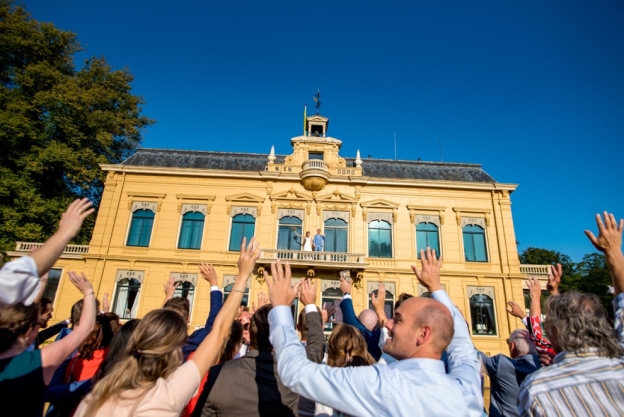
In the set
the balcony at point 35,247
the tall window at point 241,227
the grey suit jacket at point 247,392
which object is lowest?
the grey suit jacket at point 247,392

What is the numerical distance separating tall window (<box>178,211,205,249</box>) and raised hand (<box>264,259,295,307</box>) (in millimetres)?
18159

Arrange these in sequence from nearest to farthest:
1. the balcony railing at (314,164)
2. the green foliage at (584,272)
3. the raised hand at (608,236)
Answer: the raised hand at (608,236)
the balcony railing at (314,164)
the green foliage at (584,272)

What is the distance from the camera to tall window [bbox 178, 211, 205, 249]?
19203mm

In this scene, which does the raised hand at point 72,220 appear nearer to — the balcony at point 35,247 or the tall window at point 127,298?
the tall window at point 127,298

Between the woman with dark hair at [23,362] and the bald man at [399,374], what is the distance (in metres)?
1.52

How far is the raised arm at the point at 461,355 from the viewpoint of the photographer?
189cm

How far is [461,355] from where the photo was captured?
2240 mm

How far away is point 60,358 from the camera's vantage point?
7.22 feet

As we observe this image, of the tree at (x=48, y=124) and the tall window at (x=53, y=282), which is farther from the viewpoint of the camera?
the tree at (x=48, y=124)

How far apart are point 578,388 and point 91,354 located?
14.2ft

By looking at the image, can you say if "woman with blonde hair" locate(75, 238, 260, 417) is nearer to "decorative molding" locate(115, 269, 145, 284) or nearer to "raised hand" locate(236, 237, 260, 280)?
"raised hand" locate(236, 237, 260, 280)

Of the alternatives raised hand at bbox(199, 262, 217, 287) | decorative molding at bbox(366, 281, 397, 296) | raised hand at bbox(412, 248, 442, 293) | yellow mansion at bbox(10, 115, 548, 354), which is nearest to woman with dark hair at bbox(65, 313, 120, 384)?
raised hand at bbox(199, 262, 217, 287)

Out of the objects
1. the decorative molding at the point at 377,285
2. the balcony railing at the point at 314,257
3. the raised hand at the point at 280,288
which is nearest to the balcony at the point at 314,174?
the balcony railing at the point at 314,257

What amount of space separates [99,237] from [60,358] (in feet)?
63.9
